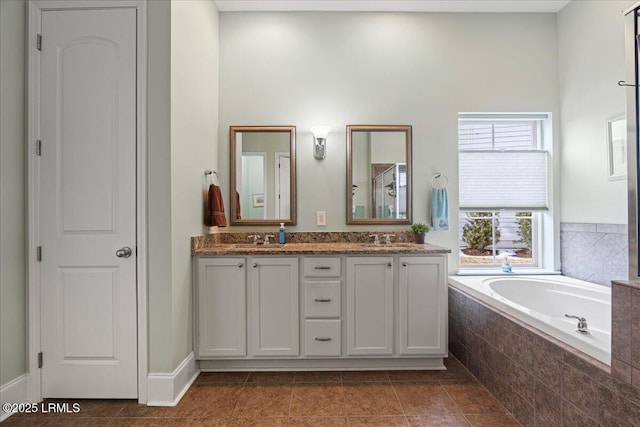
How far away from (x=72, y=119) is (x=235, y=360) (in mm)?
1895

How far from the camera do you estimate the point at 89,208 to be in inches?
77.8

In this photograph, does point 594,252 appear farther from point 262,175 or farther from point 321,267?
point 262,175

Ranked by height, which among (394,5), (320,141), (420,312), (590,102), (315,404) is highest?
(394,5)

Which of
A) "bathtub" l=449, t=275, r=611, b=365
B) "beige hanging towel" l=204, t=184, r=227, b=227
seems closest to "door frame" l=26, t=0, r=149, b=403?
"beige hanging towel" l=204, t=184, r=227, b=227

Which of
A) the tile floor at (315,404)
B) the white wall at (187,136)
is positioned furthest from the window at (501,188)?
the white wall at (187,136)

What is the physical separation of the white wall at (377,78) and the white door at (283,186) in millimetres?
107

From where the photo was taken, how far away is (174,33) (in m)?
2.02

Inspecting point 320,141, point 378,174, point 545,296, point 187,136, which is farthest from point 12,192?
point 545,296

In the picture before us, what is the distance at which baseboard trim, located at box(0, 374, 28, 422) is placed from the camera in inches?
71.5

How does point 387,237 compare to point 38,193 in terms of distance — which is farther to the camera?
point 387,237

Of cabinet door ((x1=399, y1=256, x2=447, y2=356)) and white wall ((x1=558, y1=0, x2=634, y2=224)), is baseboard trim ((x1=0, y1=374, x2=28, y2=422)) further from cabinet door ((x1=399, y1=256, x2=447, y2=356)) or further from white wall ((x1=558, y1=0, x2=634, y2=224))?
white wall ((x1=558, y1=0, x2=634, y2=224))

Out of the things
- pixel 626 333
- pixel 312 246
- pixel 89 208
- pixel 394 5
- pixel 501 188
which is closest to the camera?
pixel 626 333

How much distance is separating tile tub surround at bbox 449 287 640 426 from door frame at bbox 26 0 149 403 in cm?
213

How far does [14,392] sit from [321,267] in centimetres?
192
